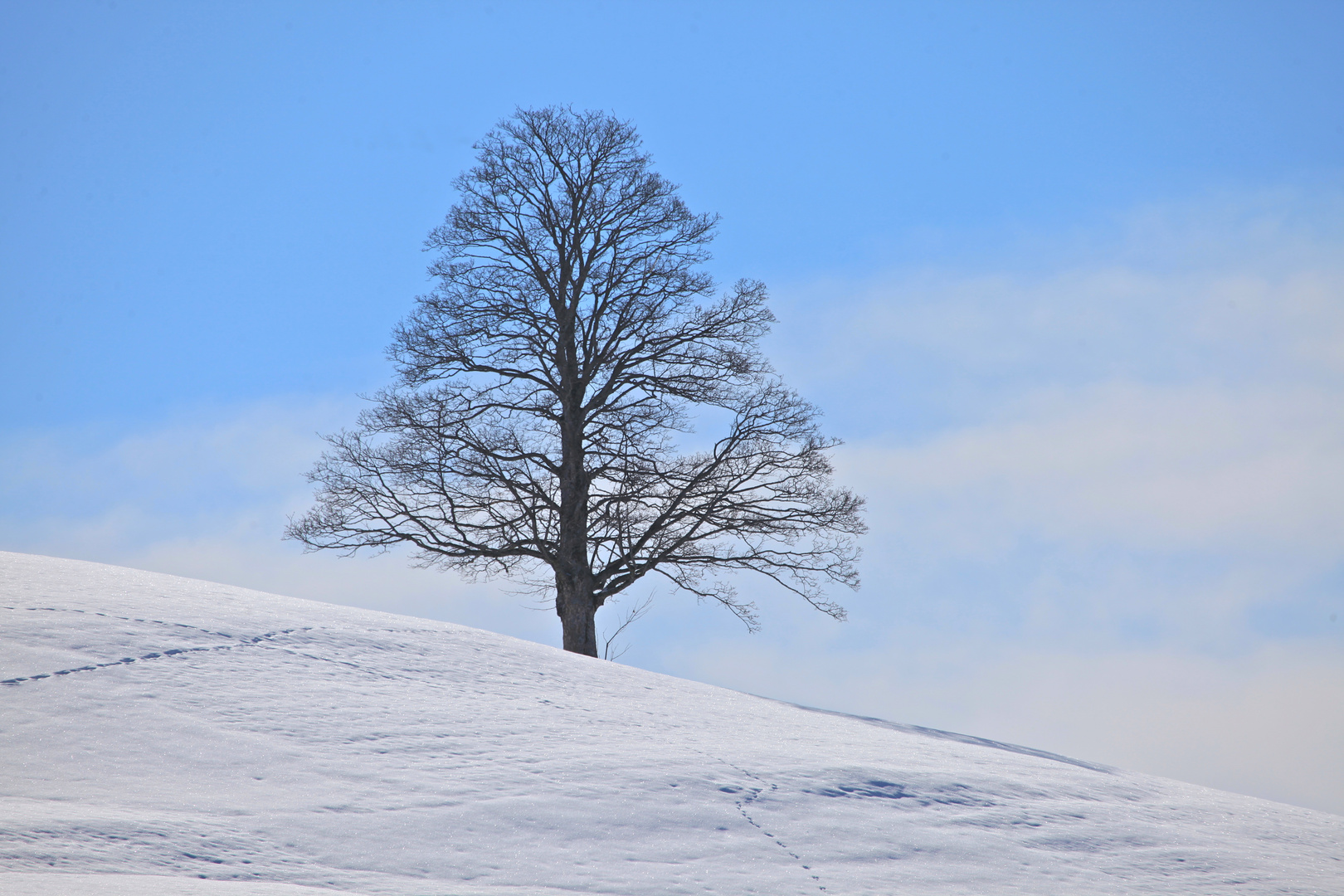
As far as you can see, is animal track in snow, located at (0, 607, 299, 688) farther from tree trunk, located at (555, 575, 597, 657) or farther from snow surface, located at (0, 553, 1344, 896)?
tree trunk, located at (555, 575, 597, 657)

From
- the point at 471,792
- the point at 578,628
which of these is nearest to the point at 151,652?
the point at 471,792

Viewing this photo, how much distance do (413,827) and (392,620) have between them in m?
3.31

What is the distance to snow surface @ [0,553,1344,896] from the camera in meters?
3.64

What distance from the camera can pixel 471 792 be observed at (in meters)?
4.23

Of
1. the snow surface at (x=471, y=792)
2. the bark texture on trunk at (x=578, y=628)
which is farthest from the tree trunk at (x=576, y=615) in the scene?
the snow surface at (x=471, y=792)

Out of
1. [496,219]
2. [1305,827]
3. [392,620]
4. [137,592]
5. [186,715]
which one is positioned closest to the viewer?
[186,715]

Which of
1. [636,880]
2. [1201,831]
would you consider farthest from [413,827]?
[1201,831]

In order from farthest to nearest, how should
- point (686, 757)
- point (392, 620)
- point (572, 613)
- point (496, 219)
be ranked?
point (496, 219), point (572, 613), point (392, 620), point (686, 757)

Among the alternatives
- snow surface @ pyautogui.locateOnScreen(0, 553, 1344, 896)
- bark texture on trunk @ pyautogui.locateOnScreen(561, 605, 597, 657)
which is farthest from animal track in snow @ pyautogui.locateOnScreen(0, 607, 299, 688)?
bark texture on trunk @ pyautogui.locateOnScreen(561, 605, 597, 657)

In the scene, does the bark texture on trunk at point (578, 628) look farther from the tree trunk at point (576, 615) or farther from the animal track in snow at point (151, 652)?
the animal track in snow at point (151, 652)

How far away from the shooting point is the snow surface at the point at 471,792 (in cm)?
364

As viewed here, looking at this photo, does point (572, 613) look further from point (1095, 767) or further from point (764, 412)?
point (1095, 767)

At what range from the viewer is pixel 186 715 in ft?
15.1

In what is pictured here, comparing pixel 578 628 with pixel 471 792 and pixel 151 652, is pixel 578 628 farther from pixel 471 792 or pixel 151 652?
pixel 471 792
